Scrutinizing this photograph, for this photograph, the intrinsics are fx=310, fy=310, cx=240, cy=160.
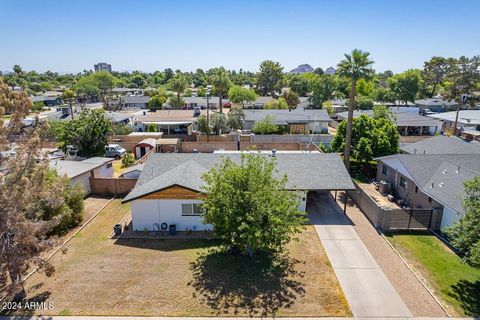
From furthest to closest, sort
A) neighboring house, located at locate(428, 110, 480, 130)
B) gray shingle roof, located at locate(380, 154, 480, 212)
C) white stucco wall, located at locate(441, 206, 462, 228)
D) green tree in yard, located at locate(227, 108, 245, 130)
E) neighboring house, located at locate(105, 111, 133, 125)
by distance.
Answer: neighboring house, located at locate(105, 111, 133, 125), neighboring house, located at locate(428, 110, 480, 130), green tree in yard, located at locate(227, 108, 245, 130), gray shingle roof, located at locate(380, 154, 480, 212), white stucco wall, located at locate(441, 206, 462, 228)

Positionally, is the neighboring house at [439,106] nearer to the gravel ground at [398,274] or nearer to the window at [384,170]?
the window at [384,170]

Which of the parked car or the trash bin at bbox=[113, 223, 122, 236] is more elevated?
the parked car

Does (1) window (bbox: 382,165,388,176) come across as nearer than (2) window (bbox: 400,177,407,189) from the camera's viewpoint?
No

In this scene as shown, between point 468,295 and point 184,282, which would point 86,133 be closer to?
point 184,282

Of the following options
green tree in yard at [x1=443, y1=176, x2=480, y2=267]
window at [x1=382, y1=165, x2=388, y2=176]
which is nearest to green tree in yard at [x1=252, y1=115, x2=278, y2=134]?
window at [x1=382, y1=165, x2=388, y2=176]

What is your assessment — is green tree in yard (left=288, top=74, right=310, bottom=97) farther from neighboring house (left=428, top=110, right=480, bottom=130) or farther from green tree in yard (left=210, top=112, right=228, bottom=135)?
green tree in yard (left=210, top=112, right=228, bottom=135)

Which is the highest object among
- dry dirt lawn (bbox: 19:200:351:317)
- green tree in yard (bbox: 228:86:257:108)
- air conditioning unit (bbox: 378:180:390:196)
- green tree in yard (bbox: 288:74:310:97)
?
green tree in yard (bbox: 288:74:310:97)
